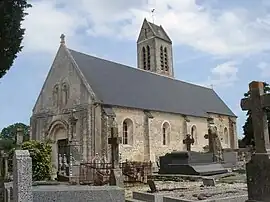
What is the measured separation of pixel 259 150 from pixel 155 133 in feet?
67.2

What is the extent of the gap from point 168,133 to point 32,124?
11.1 m

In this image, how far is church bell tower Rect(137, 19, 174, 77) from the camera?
36312 mm

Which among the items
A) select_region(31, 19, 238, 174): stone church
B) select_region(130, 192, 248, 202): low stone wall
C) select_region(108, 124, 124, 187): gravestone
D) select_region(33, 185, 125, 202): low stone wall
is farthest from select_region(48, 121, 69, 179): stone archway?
select_region(33, 185, 125, 202): low stone wall

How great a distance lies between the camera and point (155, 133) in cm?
2580

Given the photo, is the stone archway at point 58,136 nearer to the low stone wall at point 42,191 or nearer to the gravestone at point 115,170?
the gravestone at point 115,170

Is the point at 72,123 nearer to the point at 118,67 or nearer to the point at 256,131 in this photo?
the point at 118,67

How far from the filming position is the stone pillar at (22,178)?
4352mm

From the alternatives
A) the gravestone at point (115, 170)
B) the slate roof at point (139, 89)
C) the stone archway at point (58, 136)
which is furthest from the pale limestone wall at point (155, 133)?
the gravestone at point (115, 170)

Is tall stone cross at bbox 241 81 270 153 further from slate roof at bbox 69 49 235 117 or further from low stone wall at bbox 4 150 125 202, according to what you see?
slate roof at bbox 69 49 235 117

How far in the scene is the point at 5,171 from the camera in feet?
44.2

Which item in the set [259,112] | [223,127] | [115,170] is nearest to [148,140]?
[115,170]

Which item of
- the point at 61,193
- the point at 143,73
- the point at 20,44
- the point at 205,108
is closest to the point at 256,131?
the point at 61,193

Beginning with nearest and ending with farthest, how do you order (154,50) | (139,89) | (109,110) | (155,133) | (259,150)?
(259,150) < (109,110) < (155,133) < (139,89) < (154,50)

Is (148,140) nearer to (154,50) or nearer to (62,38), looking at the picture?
(62,38)
